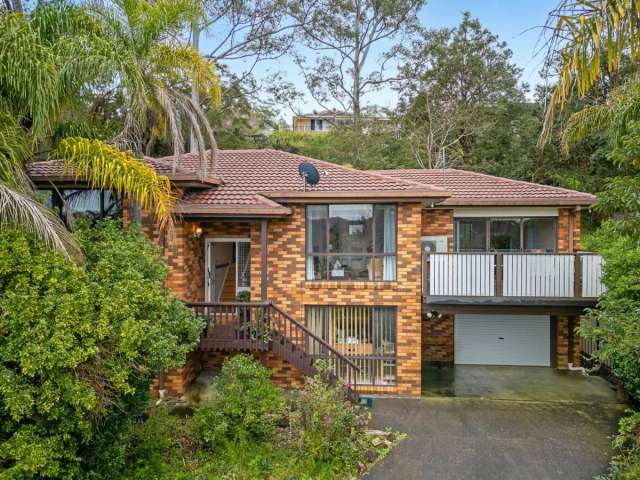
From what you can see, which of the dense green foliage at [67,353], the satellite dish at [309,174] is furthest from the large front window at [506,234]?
the dense green foliage at [67,353]

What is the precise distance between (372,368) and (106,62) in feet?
27.5

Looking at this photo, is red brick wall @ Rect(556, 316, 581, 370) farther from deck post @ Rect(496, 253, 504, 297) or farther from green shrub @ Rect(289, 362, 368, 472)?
green shrub @ Rect(289, 362, 368, 472)

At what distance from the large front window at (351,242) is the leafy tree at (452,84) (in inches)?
525

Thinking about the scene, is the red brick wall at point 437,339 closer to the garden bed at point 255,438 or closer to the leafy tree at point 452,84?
the garden bed at point 255,438

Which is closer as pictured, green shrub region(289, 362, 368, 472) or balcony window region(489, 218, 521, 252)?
green shrub region(289, 362, 368, 472)

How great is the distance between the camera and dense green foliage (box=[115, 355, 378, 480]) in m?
6.57

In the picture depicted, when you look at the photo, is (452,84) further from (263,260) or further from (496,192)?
(263,260)

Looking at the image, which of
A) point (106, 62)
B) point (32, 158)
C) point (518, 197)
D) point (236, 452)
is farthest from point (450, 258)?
point (32, 158)

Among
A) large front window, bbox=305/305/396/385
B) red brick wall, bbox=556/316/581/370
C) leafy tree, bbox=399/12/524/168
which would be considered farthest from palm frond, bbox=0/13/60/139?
leafy tree, bbox=399/12/524/168

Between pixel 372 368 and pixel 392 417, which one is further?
pixel 372 368

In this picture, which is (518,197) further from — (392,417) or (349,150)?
(349,150)

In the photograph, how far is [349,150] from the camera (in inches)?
888

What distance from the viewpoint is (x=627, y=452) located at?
695cm

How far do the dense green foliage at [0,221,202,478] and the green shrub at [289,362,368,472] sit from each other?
2710mm
